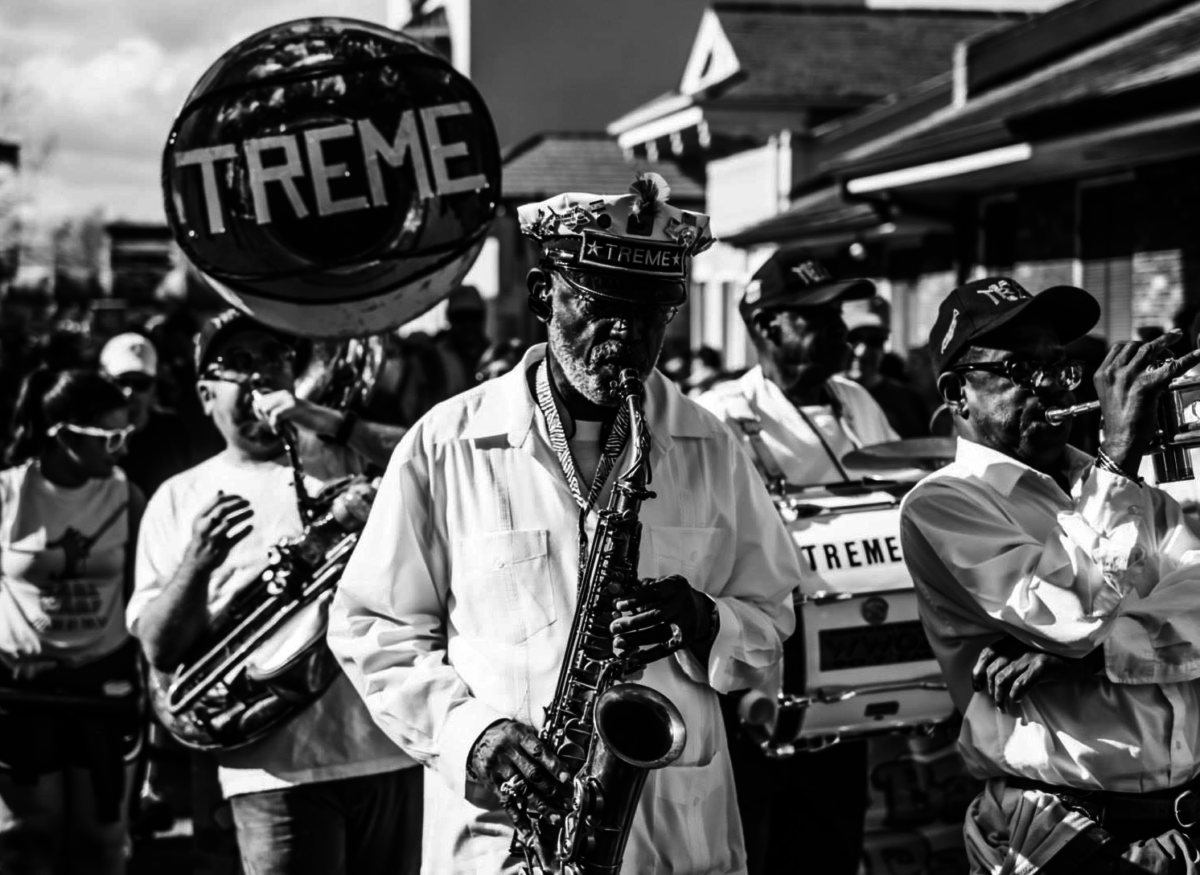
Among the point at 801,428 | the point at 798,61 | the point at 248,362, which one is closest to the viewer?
the point at 248,362

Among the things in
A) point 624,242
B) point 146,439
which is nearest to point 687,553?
point 624,242

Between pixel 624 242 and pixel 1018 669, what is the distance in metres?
1.15

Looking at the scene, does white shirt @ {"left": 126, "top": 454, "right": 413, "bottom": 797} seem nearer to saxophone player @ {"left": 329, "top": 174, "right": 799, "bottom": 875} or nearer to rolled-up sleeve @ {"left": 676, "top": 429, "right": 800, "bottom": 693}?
saxophone player @ {"left": 329, "top": 174, "right": 799, "bottom": 875}

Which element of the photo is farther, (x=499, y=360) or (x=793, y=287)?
(x=499, y=360)

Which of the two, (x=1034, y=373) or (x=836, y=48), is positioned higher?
(x=836, y=48)

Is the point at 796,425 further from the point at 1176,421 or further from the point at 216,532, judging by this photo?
the point at 1176,421

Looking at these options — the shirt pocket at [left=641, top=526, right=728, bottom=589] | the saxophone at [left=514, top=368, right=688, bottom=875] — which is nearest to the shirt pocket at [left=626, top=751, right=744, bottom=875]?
the saxophone at [left=514, top=368, right=688, bottom=875]

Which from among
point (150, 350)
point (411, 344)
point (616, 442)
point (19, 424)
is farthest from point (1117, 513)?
point (411, 344)

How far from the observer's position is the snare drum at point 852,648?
16.0 feet

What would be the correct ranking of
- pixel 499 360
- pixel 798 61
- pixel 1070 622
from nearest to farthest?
pixel 1070 622
pixel 499 360
pixel 798 61

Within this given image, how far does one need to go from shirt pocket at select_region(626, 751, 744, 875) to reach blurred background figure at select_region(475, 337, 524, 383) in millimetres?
5136

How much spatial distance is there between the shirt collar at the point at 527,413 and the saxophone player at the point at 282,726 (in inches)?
46.7

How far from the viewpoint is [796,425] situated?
5.60 m

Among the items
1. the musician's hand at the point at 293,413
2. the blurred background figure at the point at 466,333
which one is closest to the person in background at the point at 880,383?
the blurred background figure at the point at 466,333
